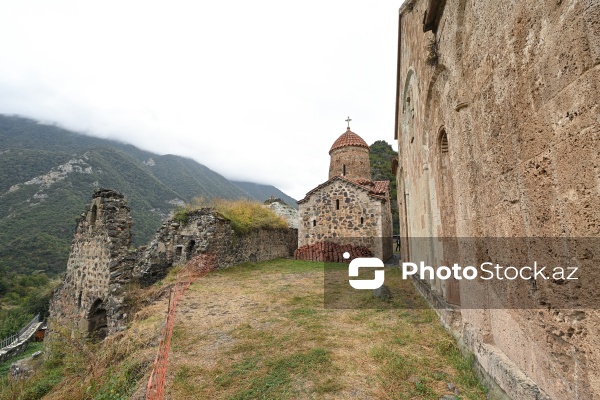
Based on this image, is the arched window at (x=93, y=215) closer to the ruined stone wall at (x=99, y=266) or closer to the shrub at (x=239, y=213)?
the ruined stone wall at (x=99, y=266)

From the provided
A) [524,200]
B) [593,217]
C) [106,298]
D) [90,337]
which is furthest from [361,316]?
[90,337]

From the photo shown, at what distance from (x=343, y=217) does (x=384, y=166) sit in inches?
1123

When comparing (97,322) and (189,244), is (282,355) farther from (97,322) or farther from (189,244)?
(97,322)

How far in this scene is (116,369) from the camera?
386 centimetres

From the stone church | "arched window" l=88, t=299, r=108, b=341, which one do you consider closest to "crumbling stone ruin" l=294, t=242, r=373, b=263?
the stone church

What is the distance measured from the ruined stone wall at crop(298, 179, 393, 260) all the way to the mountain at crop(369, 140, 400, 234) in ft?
68.2

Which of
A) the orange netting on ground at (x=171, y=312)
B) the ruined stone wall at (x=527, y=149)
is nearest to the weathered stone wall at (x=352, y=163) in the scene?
the orange netting on ground at (x=171, y=312)

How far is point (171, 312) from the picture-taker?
5.58 m

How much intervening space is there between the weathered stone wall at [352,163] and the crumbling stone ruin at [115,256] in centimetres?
981

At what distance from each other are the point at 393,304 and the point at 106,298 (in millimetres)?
8197

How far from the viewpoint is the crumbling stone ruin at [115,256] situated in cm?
861

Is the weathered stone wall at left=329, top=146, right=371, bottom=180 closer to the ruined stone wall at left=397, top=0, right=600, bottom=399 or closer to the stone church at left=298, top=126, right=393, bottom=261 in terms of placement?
the stone church at left=298, top=126, right=393, bottom=261

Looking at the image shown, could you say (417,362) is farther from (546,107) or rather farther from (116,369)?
(116,369)

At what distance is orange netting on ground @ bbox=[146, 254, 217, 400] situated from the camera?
2.91 metres
